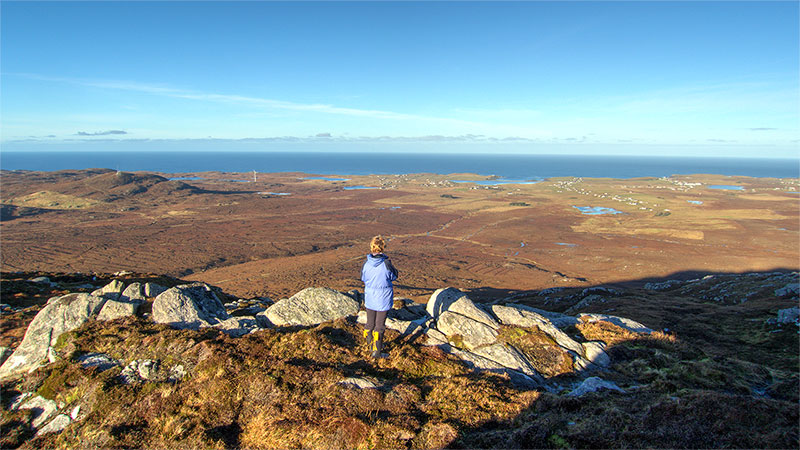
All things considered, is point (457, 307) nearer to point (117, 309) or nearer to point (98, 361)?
point (98, 361)

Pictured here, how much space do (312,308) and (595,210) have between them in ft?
299

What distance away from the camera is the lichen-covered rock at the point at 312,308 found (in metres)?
10.7

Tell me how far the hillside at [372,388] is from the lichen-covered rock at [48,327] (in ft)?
0.50

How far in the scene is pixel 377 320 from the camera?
8.59 meters

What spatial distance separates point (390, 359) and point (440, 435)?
3007 mm

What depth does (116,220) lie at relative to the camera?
63.4 m

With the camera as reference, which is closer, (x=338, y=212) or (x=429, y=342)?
(x=429, y=342)

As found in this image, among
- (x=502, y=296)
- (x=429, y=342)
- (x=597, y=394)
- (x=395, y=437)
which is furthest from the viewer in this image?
(x=502, y=296)

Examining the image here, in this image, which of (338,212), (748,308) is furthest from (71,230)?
(748,308)

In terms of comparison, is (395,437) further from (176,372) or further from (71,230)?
(71,230)

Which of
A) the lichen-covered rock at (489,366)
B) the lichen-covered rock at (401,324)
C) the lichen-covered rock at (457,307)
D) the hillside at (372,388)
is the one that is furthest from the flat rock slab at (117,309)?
the lichen-covered rock at (457,307)

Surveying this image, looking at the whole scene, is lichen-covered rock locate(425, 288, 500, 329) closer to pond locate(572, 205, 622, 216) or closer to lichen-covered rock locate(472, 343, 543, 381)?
lichen-covered rock locate(472, 343, 543, 381)

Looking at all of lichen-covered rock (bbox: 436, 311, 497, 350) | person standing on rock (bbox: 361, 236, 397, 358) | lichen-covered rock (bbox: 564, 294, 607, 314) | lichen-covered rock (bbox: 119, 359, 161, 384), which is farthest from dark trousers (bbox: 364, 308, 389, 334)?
lichen-covered rock (bbox: 564, 294, 607, 314)

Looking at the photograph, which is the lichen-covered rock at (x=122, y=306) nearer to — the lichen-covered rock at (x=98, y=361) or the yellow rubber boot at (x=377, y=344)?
the lichen-covered rock at (x=98, y=361)
